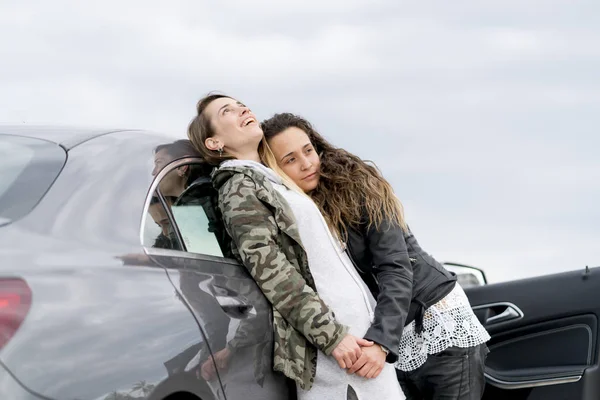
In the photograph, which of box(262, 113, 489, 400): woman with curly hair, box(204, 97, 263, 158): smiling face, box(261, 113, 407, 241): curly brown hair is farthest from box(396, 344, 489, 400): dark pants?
box(204, 97, 263, 158): smiling face

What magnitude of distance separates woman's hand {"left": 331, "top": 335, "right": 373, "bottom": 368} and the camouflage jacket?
22 mm

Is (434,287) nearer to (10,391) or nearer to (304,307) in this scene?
(304,307)

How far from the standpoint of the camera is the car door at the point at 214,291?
9.80ft

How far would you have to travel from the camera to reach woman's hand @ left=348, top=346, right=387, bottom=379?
3.35m

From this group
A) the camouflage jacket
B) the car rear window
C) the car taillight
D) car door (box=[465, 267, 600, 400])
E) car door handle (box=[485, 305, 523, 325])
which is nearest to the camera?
the car taillight

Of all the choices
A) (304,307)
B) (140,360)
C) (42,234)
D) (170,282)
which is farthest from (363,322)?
(42,234)

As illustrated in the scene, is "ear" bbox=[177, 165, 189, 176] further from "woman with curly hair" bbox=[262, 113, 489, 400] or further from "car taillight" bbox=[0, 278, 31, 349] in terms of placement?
"car taillight" bbox=[0, 278, 31, 349]

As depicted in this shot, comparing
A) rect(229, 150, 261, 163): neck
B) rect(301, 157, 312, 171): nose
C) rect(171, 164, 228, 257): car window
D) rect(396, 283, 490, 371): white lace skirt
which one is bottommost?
rect(396, 283, 490, 371): white lace skirt

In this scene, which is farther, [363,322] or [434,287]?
[434,287]

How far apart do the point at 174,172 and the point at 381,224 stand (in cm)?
88

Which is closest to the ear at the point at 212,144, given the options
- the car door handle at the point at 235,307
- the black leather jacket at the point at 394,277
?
the black leather jacket at the point at 394,277

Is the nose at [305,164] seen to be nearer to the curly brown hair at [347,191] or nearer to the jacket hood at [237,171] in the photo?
the curly brown hair at [347,191]

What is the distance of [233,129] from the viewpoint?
386 cm

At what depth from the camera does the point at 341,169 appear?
397cm
